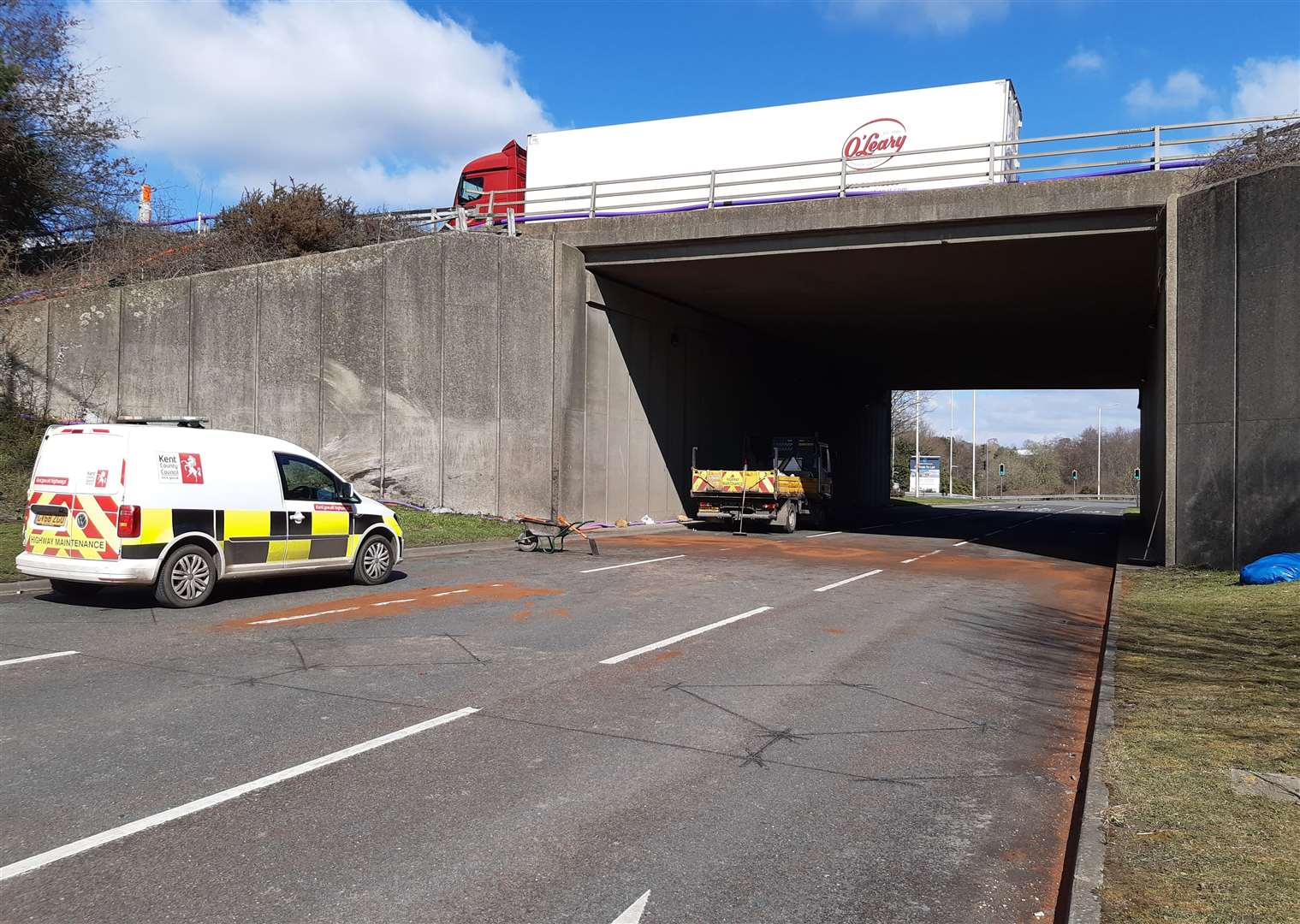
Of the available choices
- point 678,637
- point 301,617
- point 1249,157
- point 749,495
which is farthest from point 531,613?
point 749,495

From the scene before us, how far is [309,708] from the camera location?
6.60 meters

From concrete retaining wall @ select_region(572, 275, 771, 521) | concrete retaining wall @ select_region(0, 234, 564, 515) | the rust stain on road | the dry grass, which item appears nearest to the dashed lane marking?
the rust stain on road

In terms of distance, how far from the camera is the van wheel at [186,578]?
1058 cm

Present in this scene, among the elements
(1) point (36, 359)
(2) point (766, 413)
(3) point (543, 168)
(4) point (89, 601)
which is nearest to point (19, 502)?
(4) point (89, 601)

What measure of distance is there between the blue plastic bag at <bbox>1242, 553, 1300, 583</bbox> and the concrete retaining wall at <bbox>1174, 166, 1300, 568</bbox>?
4.96 feet

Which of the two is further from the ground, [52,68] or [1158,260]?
Result: [52,68]

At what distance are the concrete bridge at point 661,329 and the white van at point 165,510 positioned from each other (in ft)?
37.8

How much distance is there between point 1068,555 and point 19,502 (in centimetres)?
2102

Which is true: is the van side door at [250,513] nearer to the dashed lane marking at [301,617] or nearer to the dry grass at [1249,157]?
the dashed lane marking at [301,617]

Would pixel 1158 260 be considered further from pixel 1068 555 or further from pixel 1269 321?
pixel 1068 555

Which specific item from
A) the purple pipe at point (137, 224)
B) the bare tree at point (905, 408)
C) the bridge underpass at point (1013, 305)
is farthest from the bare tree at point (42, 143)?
the bare tree at point (905, 408)

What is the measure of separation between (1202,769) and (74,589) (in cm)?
1141

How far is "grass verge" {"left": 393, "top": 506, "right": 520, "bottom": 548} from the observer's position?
1912cm

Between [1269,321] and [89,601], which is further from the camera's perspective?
[1269,321]
